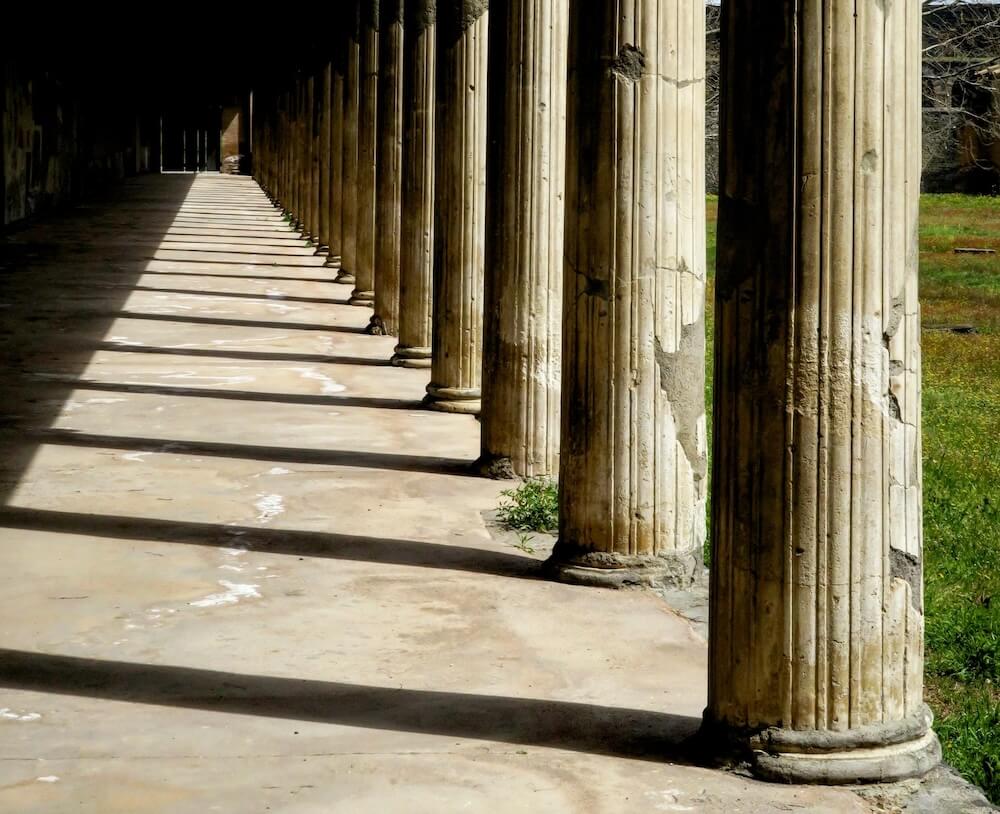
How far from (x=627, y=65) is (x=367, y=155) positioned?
1016 cm

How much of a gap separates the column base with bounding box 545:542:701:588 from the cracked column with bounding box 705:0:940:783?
196cm

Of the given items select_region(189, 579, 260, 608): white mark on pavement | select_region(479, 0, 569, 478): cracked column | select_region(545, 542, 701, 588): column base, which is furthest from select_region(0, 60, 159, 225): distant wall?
select_region(545, 542, 701, 588): column base

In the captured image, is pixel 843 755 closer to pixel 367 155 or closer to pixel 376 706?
pixel 376 706

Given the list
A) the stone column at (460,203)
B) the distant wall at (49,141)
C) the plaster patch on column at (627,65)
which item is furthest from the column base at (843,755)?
the distant wall at (49,141)

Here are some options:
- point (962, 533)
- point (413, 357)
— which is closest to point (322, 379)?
point (413, 357)

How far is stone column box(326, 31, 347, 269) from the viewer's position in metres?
20.0

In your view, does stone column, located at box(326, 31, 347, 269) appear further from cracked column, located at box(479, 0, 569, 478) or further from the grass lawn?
cracked column, located at box(479, 0, 569, 478)

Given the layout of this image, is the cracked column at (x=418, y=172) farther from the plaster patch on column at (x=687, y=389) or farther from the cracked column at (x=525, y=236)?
the plaster patch on column at (x=687, y=389)

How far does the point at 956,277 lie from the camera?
2405 centimetres

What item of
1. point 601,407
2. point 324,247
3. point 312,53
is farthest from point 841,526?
point 312,53

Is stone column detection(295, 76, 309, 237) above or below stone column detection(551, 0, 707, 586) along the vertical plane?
above

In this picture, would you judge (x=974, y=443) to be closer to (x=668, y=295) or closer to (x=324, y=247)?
(x=668, y=295)

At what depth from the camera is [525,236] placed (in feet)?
25.4

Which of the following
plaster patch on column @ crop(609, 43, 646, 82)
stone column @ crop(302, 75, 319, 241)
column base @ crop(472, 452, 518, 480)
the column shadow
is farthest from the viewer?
stone column @ crop(302, 75, 319, 241)
